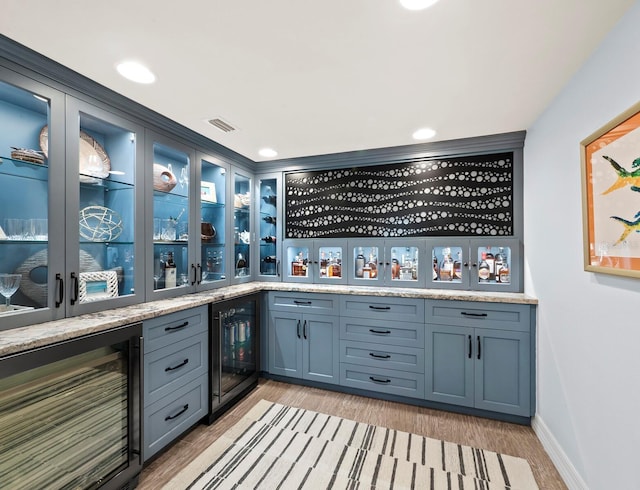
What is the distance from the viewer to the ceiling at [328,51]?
1286 mm

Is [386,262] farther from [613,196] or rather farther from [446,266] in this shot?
[613,196]

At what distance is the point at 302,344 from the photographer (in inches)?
122

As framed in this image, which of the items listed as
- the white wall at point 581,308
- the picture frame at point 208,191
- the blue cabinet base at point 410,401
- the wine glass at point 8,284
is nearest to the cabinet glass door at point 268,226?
the picture frame at point 208,191

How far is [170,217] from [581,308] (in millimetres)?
2829

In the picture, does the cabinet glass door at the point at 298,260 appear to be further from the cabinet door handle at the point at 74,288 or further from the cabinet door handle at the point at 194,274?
the cabinet door handle at the point at 74,288

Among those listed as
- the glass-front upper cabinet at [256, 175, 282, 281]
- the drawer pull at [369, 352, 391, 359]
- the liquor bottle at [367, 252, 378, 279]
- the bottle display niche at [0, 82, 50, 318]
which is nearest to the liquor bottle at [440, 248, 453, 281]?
the liquor bottle at [367, 252, 378, 279]

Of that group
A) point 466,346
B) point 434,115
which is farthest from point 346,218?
point 466,346

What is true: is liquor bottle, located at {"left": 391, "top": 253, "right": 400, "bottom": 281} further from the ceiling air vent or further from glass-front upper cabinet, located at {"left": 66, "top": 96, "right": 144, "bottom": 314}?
glass-front upper cabinet, located at {"left": 66, "top": 96, "right": 144, "bottom": 314}

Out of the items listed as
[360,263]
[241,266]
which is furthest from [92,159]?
[360,263]

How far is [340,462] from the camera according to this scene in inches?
79.2

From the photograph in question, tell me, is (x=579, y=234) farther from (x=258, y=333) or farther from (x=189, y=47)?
(x=258, y=333)

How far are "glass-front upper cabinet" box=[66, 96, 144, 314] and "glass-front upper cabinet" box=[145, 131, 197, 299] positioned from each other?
0.28ft

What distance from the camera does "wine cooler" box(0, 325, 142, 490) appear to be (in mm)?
1354

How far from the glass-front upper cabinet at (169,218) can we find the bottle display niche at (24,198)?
0.63 meters
